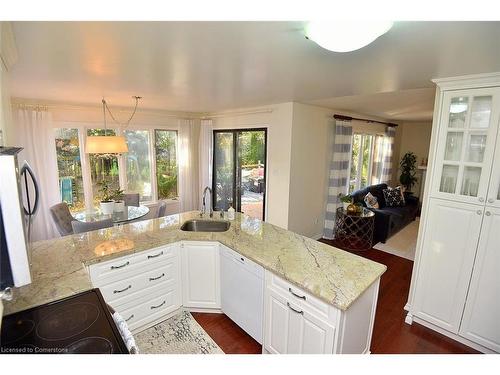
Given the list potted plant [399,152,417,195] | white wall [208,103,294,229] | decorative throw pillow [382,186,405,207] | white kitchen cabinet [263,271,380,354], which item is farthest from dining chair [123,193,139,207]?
potted plant [399,152,417,195]

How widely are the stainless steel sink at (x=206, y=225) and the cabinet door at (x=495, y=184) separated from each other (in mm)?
2311

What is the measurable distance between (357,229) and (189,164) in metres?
3.57

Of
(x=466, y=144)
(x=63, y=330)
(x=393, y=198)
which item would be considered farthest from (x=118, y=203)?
(x=393, y=198)

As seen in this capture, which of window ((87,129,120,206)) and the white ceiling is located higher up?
the white ceiling

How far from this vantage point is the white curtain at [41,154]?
3570 millimetres

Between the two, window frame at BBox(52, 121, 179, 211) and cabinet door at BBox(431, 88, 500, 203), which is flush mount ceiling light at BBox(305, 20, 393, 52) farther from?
window frame at BBox(52, 121, 179, 211)

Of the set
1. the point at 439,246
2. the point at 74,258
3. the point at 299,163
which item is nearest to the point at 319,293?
the point at 439,246

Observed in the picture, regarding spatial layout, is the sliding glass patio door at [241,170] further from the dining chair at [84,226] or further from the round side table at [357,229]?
the dining chair at [84,226]

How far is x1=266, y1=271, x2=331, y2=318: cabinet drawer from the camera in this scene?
152 centimetres

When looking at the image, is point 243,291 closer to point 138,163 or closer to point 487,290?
point 487,290

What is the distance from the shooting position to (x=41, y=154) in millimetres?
3725

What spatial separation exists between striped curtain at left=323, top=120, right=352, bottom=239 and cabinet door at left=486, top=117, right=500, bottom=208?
2.63 meters
